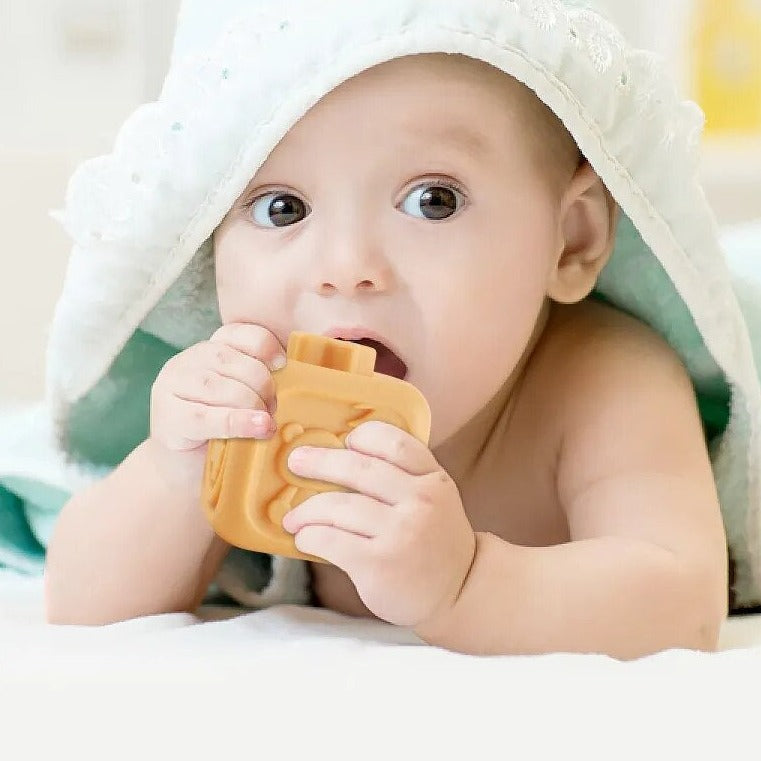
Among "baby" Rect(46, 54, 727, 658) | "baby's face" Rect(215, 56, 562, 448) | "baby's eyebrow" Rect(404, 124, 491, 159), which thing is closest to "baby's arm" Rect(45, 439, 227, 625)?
"baby" Rect(46, 54, 727, 658)

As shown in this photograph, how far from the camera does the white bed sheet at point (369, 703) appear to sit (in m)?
0.44

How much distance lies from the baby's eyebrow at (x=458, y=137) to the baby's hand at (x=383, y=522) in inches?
7.6

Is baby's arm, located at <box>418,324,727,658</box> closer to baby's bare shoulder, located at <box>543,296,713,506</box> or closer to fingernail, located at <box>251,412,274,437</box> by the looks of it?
baby's bare shoulder, located at <box>543,296,713,506</box>

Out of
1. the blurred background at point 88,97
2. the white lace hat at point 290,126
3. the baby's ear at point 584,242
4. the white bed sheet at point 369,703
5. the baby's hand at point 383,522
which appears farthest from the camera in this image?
the blurred background at point 88,97

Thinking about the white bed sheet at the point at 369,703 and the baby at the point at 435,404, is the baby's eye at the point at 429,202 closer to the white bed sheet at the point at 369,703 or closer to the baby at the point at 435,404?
the baby at the point at 435,404

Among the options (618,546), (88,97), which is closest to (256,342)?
(618,546)

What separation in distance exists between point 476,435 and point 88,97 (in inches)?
48.3

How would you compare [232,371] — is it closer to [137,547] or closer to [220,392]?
[220,392]

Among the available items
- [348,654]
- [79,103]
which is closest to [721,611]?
[348,654]

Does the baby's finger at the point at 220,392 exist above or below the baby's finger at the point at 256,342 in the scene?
below

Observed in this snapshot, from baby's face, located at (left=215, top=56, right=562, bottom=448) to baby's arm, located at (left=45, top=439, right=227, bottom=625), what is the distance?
11 centimetres

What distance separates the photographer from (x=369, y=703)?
0.48 m

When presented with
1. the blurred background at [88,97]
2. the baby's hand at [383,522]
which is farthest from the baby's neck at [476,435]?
the blurred background at [88,97]

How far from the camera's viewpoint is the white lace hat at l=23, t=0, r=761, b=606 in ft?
2.22
